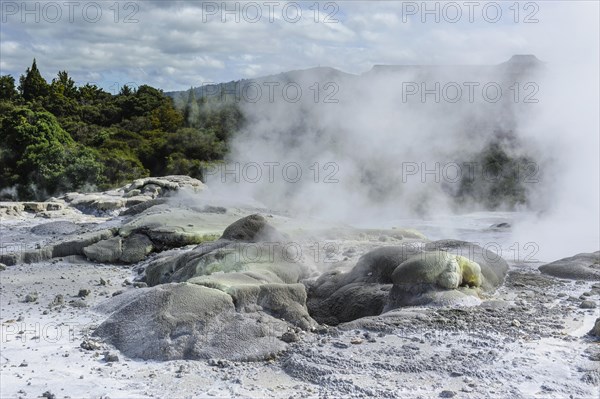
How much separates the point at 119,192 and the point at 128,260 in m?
7.91

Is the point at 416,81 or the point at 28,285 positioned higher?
the point at 416,81

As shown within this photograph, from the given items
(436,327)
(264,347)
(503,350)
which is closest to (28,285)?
(264,347)

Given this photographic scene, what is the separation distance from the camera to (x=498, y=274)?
7.94 m

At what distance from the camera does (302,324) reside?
6176 millimetres

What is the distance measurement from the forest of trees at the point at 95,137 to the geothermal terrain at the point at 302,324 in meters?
13.0

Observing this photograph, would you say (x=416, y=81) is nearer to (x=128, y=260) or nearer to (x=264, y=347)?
(x=128, y=260)

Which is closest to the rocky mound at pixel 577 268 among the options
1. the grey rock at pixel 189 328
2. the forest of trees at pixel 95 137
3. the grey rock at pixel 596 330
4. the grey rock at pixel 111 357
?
the grey rock at pixel 596 330

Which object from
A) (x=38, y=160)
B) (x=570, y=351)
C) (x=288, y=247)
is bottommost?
(x=570, y=351)

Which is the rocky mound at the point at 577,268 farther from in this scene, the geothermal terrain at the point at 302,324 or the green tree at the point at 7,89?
the green tree at the point at 7,89

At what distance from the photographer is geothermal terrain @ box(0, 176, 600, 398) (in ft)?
16.4

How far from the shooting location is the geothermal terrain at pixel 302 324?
4.99m

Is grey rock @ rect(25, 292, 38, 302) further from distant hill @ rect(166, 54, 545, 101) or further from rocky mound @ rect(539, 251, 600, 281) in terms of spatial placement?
distant hill @ rect(166, 54, 545, 101)

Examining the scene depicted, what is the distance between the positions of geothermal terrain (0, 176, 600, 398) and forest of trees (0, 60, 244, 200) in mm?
13003

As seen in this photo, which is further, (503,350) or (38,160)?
(38,160)
